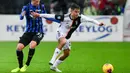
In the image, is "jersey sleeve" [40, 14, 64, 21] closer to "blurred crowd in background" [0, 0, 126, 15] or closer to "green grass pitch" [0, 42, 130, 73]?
"green grass pitch" [0, 42, 130, 73]

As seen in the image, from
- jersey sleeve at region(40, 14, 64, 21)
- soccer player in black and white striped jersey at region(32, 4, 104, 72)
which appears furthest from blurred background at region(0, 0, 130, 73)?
Result: jersey sleeve at region(40, 14, 64, 21)

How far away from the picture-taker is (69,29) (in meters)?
12.4

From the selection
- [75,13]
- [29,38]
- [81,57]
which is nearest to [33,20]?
[29,38]

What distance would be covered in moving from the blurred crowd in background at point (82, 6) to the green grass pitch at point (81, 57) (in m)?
2.41

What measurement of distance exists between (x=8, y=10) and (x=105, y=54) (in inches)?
341

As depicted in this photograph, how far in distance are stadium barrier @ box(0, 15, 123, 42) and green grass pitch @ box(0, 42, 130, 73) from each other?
0.77 metres

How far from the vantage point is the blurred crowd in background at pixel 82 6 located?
956 inches

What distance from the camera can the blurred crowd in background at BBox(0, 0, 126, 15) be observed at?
24281mm

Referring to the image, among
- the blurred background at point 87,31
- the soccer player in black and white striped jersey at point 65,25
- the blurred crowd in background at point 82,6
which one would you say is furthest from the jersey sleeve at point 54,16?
the blurred crowd in background at point 82,6

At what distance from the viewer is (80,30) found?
23078 millimetres

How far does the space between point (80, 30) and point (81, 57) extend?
6.56 meters

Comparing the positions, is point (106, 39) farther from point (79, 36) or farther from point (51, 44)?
point (51, 44)

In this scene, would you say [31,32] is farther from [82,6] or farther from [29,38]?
[82,6]

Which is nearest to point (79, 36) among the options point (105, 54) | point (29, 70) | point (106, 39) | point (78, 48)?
point (106, 39)
